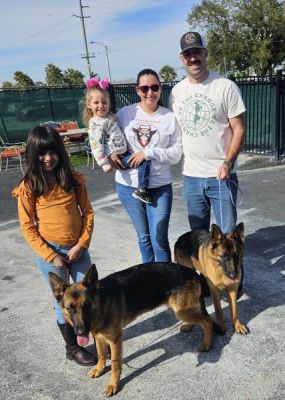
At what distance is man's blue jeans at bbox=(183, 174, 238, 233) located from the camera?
3.59 m

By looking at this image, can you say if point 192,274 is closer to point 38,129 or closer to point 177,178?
point 38,129

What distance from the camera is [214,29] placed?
37.2 m

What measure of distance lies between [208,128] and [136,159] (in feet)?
2.23

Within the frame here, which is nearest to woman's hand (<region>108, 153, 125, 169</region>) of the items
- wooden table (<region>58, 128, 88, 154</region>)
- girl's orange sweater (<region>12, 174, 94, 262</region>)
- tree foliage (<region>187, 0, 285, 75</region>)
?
girl's orange sweater (<region>12, 174, 94, 262</region>)

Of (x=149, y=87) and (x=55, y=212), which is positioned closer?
(x=55, y=212)

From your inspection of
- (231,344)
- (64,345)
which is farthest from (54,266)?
(231,344)

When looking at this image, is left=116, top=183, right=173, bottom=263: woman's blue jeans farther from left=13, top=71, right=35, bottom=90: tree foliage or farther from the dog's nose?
left=13, top=71, right=35, bottom=90: tree foliage

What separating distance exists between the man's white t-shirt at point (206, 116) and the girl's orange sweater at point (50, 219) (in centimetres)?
106

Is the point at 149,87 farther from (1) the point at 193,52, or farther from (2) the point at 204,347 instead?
(2) the point at 204,347

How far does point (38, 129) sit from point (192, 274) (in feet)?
5.56

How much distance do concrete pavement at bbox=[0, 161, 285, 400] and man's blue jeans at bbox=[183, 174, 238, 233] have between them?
863 mm

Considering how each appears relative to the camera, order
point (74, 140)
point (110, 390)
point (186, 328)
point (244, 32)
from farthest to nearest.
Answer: point (244, 32) → point (74, 140) → point (186, 328) → point (110, 390)

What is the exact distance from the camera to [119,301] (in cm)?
288

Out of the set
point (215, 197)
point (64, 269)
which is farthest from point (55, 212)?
point (215, 197)
